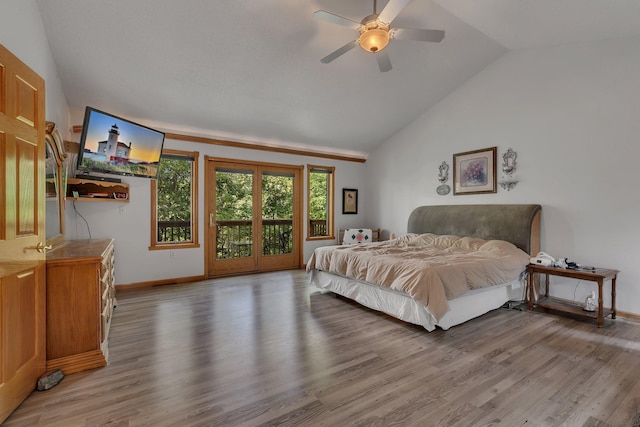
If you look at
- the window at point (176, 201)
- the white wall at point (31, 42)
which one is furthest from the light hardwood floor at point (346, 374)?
the white wall at point (31, 42)

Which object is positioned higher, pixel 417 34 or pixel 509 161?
pixel 417 34

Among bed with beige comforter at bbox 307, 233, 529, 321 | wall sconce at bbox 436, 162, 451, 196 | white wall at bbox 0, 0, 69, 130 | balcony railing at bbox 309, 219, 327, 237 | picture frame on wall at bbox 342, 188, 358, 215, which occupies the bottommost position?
bed with beige comforter at bbox 307, 233, 529, 321

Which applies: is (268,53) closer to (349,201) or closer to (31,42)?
(31,42)

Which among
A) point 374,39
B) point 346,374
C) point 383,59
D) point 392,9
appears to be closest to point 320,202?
point 383,59

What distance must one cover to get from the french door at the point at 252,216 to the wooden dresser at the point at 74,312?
2989 millimetres

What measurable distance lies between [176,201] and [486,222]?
16.3 ft

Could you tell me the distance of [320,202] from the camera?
22.0ft

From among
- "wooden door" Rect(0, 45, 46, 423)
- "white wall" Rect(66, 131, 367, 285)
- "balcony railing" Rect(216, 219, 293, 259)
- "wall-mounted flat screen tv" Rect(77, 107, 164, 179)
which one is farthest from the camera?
"balcony railing" Rect(216, 219, 293, 259)

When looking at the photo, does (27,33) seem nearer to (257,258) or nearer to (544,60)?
(257,258)

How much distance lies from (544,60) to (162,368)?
5.62m

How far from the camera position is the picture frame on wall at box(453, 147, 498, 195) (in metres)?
4.69

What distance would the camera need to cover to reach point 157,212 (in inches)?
195

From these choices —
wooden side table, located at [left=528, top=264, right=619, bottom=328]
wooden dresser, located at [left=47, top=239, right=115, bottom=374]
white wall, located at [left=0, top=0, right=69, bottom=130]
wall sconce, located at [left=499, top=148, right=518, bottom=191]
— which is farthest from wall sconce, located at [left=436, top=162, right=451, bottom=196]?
white wall, located at [left=0, top=0, right=69, bottom=130]

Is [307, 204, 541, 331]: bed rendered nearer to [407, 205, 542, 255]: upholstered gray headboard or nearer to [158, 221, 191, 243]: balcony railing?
[407, 205, 542, 255]: upholstered gray headboard
